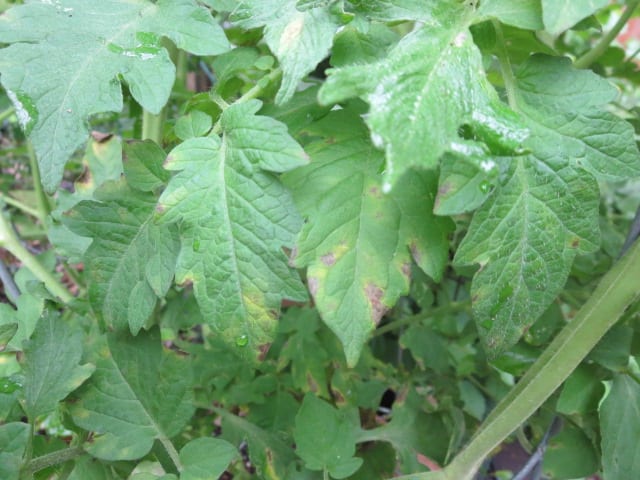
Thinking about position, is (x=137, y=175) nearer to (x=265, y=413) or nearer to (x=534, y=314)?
(x=534, y=314)

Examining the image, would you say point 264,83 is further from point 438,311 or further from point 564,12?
point 438,311

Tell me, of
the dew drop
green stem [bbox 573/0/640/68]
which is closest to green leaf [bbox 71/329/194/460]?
the dew drop

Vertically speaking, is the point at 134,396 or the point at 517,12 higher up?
the point at 517,12

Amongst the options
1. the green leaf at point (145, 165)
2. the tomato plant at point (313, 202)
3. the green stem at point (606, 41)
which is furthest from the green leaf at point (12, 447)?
the green stem at point (606, 41)

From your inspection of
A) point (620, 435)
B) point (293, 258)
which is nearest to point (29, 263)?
point (293, 258)

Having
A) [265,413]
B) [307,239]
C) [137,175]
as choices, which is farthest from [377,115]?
[265,413]

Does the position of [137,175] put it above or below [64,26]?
below

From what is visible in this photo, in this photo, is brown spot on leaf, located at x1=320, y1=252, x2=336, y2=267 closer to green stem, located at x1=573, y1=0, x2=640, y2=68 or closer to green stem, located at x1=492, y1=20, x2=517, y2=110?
green stem, located at x1=492, y1=20, x2=517, y2=110
